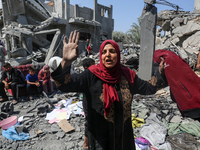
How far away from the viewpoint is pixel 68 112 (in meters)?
4.48

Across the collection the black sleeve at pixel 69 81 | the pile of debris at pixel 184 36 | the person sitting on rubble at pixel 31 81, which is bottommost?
the person sitting on rubble at pixel 31 81

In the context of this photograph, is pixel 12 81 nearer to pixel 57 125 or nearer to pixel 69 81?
pixel 57 125

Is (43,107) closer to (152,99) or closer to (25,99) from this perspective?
(25,99)

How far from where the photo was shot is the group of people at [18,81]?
17.8 ft

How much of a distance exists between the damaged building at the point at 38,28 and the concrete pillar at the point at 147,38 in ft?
21.0

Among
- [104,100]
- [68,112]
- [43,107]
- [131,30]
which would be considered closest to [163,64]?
[104,100]

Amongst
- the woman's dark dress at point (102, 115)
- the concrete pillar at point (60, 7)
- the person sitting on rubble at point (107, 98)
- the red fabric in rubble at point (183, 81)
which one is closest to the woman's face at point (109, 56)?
the person sitting on rubble at point (107, 98)

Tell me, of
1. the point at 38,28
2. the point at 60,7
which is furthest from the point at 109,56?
the point at 60,7

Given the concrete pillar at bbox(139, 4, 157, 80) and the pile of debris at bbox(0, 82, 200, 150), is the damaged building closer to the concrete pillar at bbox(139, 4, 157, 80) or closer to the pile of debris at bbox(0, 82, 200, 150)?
the pile of debris at bbox(0, 82, 200, 150)

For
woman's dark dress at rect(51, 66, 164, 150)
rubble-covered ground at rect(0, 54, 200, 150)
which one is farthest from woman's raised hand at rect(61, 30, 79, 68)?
rubble-covered ground at rect(0, 54, 200, 150)

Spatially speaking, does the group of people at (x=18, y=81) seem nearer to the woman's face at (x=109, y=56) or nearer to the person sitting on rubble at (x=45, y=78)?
the person sitting on rubble at (x=45, y=78)

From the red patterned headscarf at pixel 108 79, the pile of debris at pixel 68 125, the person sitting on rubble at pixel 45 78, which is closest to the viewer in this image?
the red patterned headscarf at pixel 108 79

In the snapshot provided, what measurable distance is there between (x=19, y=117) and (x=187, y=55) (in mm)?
9323

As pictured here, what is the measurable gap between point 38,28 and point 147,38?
440 inches
